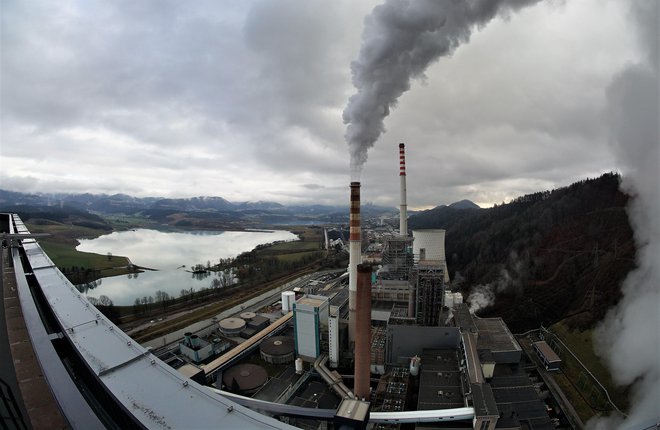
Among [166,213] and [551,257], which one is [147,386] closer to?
[551,257]

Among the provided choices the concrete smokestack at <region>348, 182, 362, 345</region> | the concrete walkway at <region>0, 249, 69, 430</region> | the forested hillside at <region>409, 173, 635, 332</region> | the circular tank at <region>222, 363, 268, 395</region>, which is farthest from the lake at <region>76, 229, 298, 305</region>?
the forested hillside at <region>409, 173, 635, 332</region>

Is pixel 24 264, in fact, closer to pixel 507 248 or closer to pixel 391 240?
pixel 391 240

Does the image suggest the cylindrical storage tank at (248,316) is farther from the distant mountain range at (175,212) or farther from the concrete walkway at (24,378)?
the distant mountain range at (175,212)

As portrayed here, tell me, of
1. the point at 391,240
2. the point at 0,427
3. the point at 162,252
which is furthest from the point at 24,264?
the point at 162,252

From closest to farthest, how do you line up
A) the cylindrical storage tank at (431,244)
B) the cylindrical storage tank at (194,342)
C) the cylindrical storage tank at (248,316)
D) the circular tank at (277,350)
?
1. the circular tank at (277,350)
2. the cylindrical storage tank at (194,342)
3. the cylindrical storage tank at (248,316)
4. the cylindrical storage tank at (431,244)

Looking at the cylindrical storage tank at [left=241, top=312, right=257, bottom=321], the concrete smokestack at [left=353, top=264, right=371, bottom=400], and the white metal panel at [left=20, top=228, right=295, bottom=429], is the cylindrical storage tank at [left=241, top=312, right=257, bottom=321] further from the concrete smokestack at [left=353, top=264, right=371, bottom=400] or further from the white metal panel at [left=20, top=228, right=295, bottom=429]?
the white metal panel at [left=20, top=228, right=295, bottom=429]

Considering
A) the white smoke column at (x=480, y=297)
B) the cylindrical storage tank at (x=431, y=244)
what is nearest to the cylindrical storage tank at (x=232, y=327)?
the cylindrical storage tank at (x=431, y=244)

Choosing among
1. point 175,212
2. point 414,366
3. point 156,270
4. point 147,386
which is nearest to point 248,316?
point 414,366
